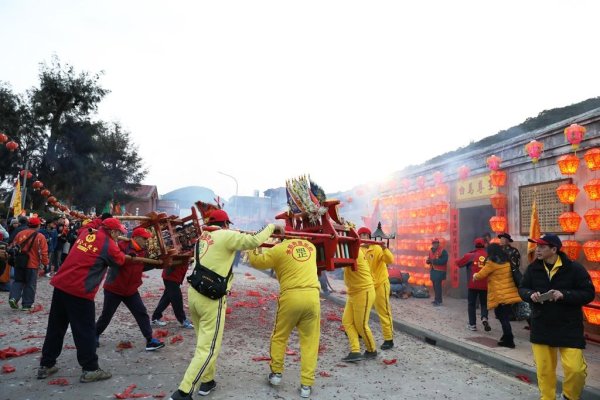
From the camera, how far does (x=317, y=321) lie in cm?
493

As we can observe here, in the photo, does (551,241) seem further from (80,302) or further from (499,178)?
(499,178)

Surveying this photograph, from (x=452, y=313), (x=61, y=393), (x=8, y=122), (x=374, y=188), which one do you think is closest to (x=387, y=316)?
(x=452, y=313)

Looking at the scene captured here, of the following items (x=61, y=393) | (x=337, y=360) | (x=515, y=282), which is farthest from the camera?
(x=515, y=282)

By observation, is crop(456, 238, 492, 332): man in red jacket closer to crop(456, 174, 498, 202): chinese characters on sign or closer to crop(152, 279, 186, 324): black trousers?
crop(456, 174, 498, 202): chinese characters on sign

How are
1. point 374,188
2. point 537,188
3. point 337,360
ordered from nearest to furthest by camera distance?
point 337,360, point 537,188, point 374,188

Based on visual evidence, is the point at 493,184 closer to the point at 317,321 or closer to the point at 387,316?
the point at 387,316

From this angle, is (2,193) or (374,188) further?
(2,193)

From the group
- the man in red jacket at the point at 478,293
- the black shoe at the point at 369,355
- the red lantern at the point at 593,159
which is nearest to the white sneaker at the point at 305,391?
the black shoe at the point at 369,355

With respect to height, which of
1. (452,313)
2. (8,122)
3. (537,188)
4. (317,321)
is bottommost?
(452,313)

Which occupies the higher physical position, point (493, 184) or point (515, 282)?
point (493, 184)

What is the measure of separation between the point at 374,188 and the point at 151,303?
10.2 m

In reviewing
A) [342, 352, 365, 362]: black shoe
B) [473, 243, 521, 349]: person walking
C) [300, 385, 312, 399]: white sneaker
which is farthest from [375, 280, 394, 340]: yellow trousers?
[300, 385, 312, 399]: white sneaker

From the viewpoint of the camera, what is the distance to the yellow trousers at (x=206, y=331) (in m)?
4.25

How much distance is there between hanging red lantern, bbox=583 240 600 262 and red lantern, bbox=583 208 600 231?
0.26 metres
